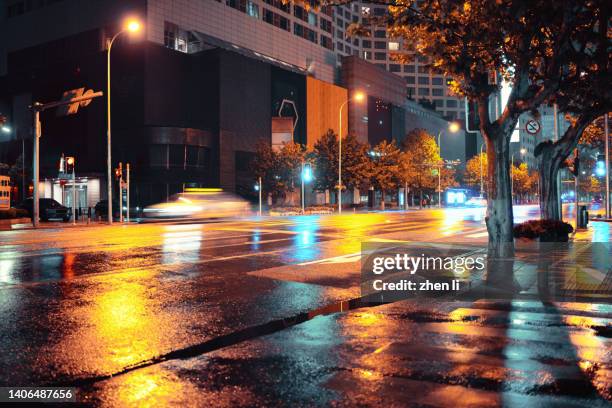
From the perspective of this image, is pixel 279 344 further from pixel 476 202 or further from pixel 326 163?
pixel 476 202

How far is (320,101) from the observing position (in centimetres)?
7369

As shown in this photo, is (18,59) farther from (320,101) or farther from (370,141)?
(370,141)

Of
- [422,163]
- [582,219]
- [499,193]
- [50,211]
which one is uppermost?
[422,163]

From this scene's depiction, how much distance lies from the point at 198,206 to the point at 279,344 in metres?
34.7

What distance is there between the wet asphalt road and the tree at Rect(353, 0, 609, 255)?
16.3 feet

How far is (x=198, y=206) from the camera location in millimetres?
39500

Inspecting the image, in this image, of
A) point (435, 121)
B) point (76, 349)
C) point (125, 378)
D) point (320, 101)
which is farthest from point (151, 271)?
point (435, 121)

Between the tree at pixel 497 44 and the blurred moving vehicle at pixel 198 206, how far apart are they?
27665mm

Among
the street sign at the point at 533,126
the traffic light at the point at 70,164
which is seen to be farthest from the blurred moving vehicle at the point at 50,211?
the street sign at the point at 533,126

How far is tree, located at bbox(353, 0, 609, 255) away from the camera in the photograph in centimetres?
1149

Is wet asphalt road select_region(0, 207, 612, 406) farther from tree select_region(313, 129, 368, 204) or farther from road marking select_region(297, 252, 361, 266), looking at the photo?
tree select_region(313, 129, 368, 204)

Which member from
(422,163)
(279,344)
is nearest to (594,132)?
(279,344)

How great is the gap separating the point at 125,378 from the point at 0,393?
926 mm

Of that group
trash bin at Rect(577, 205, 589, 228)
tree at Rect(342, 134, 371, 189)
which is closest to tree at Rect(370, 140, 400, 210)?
tree at Rect(342, 134, 371, 189)
